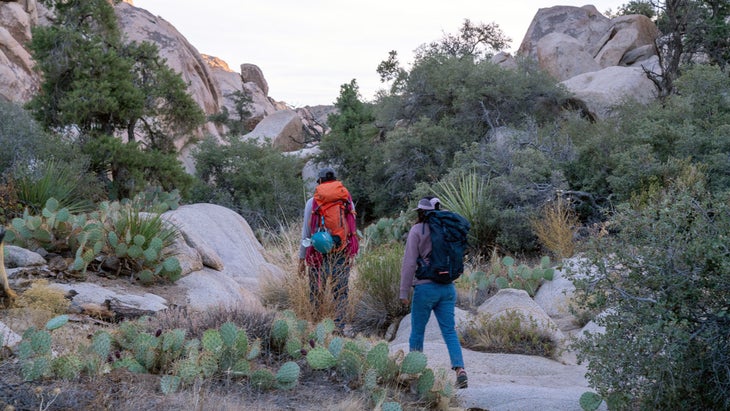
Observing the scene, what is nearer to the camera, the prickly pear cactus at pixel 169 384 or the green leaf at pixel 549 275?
the prickly pear cactus at pixel 169 384

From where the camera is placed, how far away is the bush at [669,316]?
16.7 feet

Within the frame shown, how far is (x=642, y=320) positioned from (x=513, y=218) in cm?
984

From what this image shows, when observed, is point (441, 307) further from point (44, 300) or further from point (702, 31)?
point (702, 31)

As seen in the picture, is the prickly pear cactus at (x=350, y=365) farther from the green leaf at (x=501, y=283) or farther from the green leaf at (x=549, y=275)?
the green leaf at (x=549, y=275)

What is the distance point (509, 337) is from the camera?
331 inches

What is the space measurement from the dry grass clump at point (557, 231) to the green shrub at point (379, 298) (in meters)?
4.20

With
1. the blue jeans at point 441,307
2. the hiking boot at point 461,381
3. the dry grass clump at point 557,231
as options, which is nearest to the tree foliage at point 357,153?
the dry grass clump at point 557,231

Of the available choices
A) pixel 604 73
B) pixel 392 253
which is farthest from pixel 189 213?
pixel 604 73

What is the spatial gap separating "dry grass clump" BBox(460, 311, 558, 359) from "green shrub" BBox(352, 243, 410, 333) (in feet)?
5.23

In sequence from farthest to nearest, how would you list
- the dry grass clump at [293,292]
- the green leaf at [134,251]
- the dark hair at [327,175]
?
the green leaf at [134,251] < the dry grass clump at [293,292] < the dark hair at [327,175]

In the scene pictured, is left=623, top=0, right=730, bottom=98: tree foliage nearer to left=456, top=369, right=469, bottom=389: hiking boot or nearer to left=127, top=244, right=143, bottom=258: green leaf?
left=127, top=244, right=143, bottom=258: green leaf

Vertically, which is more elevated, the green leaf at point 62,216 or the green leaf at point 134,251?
the green leaf at point 62,216

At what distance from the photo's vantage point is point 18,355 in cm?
511

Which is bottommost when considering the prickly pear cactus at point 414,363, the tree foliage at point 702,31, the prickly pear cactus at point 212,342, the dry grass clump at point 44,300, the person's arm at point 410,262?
the dry grass clump at point 44,300
